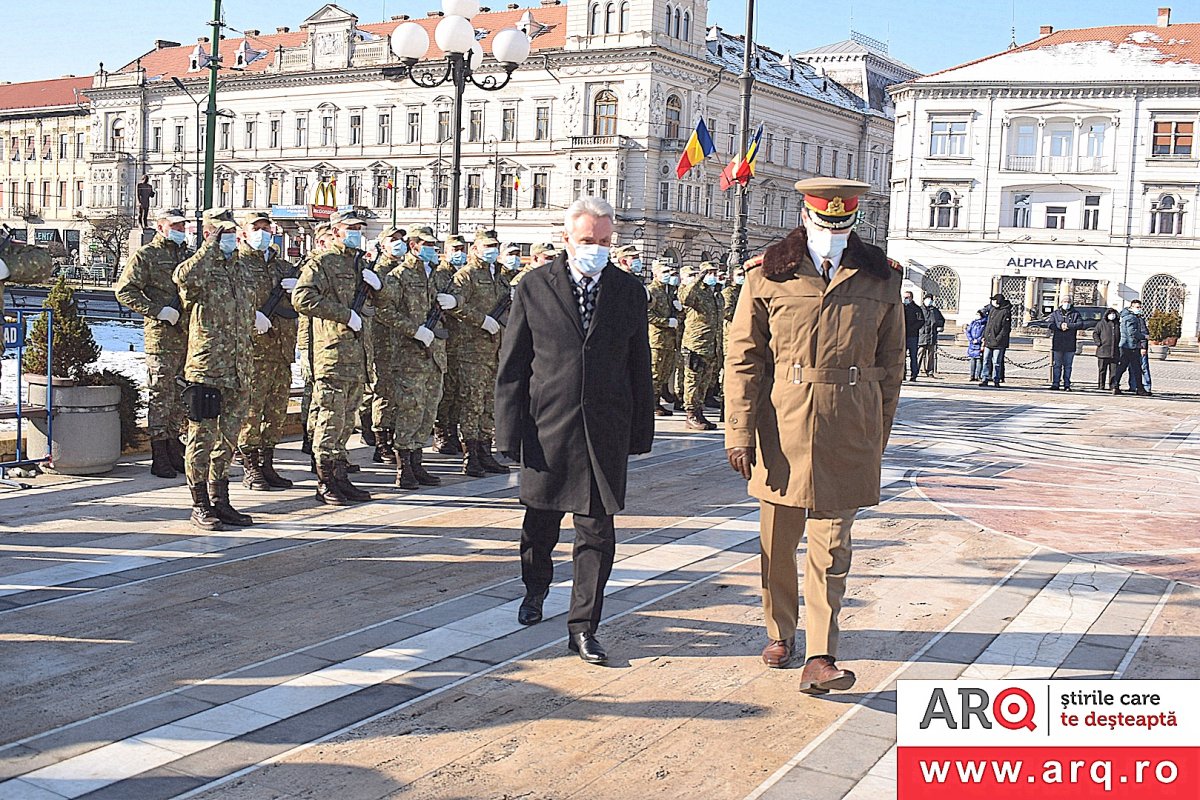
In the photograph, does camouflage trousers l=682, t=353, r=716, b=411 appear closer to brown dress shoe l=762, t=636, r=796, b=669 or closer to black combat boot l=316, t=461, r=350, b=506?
black combat boot l=316, t=461, r=350, b=506

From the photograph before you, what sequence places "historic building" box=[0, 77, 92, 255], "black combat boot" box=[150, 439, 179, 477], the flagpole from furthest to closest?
"historic building" box=[0, 77, 92, 255] < the flagpole < "black combat boot" box=[150, 439, 179, 477]

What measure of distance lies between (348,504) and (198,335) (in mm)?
1787

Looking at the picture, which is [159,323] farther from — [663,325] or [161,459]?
[663,325]

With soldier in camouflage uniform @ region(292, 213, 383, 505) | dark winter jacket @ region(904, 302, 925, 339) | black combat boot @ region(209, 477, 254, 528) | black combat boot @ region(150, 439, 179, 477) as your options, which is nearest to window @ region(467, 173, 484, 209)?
dark winter jacket @ region(904, 302, 925, 339)

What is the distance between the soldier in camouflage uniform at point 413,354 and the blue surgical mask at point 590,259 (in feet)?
14.9

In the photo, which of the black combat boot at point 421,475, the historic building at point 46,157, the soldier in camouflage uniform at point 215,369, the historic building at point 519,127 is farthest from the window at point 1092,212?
the historic building at point 46,157

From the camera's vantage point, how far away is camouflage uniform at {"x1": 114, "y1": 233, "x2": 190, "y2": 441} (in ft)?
31.3

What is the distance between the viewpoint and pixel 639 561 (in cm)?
803

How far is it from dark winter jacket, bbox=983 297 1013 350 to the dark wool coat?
778 inches

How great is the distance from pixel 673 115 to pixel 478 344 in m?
61.8

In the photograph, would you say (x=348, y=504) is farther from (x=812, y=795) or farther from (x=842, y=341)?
(x=812, y=795)

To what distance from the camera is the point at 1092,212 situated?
199 ft

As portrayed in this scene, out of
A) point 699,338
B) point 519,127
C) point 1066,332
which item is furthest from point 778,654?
point 519,127

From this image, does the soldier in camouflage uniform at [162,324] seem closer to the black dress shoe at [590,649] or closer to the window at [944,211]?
the black dress shoe at [590,649]
